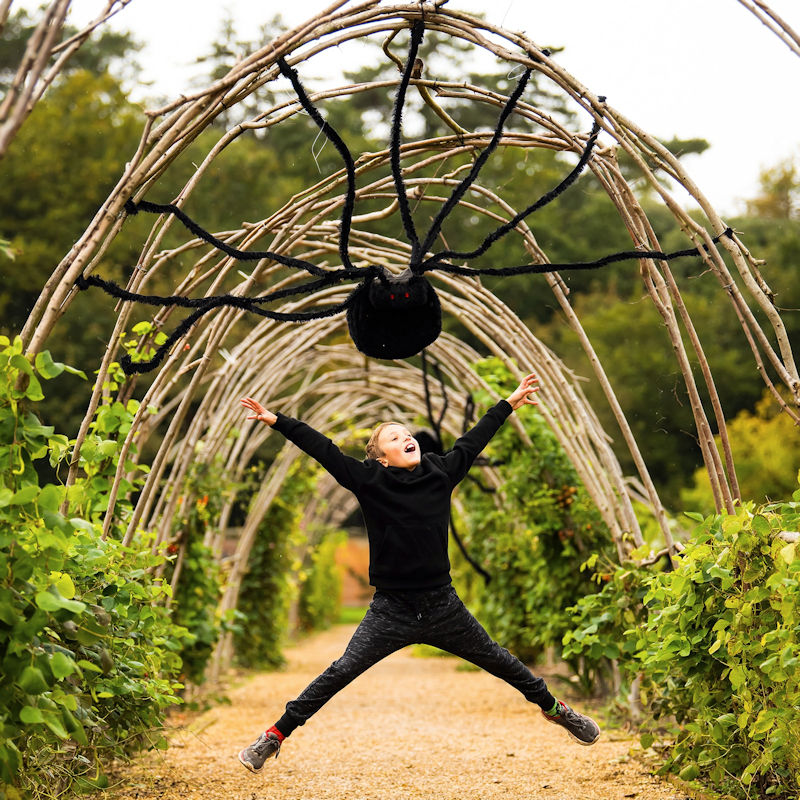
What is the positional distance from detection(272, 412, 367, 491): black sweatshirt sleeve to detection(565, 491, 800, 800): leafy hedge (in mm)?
1060

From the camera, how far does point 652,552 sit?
4.49 meters

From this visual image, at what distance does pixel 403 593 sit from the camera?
10.8 feet

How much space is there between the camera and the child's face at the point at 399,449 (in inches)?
136

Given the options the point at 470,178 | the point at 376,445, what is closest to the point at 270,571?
the point at 376,445

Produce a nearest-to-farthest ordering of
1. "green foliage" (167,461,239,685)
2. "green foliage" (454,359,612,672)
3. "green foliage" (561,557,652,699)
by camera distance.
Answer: "green foliage" (561,557,652,699), "green foliage" (167,461,239,685), "green foliage" (454,359,612,672)

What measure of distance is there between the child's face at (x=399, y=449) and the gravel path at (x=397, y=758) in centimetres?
127

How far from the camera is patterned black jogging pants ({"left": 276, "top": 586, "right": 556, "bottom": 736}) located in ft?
10.7

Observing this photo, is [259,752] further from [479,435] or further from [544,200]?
[544,200]

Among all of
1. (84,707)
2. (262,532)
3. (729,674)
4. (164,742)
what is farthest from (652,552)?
(262,532)

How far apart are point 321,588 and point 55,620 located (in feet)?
45.4

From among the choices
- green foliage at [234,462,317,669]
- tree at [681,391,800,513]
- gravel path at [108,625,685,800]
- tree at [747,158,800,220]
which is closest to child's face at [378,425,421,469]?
gravel path at [108,625,685,800]

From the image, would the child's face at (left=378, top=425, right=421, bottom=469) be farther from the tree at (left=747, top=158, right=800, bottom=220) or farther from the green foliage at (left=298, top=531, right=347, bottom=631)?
the tree at (left=747, top=158, right=800, bottom=220)

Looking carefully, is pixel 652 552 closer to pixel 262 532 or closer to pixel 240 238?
pixel 240 238

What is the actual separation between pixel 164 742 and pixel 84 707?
2.78ft
